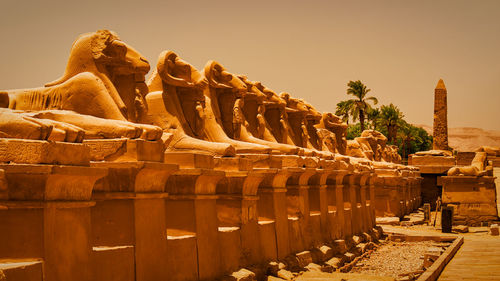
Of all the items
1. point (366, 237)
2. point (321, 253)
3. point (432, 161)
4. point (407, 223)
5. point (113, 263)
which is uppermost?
point (432, 161)

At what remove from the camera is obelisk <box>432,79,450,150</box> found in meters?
46.3

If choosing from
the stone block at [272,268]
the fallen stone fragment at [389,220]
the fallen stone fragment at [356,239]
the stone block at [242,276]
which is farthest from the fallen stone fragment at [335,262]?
the fallen stone fragment at [389,220]

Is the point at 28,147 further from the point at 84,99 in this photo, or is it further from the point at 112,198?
the point at 84,99

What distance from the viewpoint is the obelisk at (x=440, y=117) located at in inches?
1824

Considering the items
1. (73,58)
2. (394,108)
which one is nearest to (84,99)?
(73,58)

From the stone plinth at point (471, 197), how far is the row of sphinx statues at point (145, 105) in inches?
293

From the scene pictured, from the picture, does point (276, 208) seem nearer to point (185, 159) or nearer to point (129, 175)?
point (185, 159)

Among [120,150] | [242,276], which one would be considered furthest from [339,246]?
[120,150]

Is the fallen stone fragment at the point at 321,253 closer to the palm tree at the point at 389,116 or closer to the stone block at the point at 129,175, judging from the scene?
the stone block at the point at 129,175

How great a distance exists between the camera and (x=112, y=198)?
6898 mm

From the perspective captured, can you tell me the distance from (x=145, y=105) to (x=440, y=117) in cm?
4083

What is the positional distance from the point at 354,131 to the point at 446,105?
17.0m

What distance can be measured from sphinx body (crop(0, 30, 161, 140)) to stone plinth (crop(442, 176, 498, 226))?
15.6 meters

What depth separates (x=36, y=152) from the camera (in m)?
5.37
